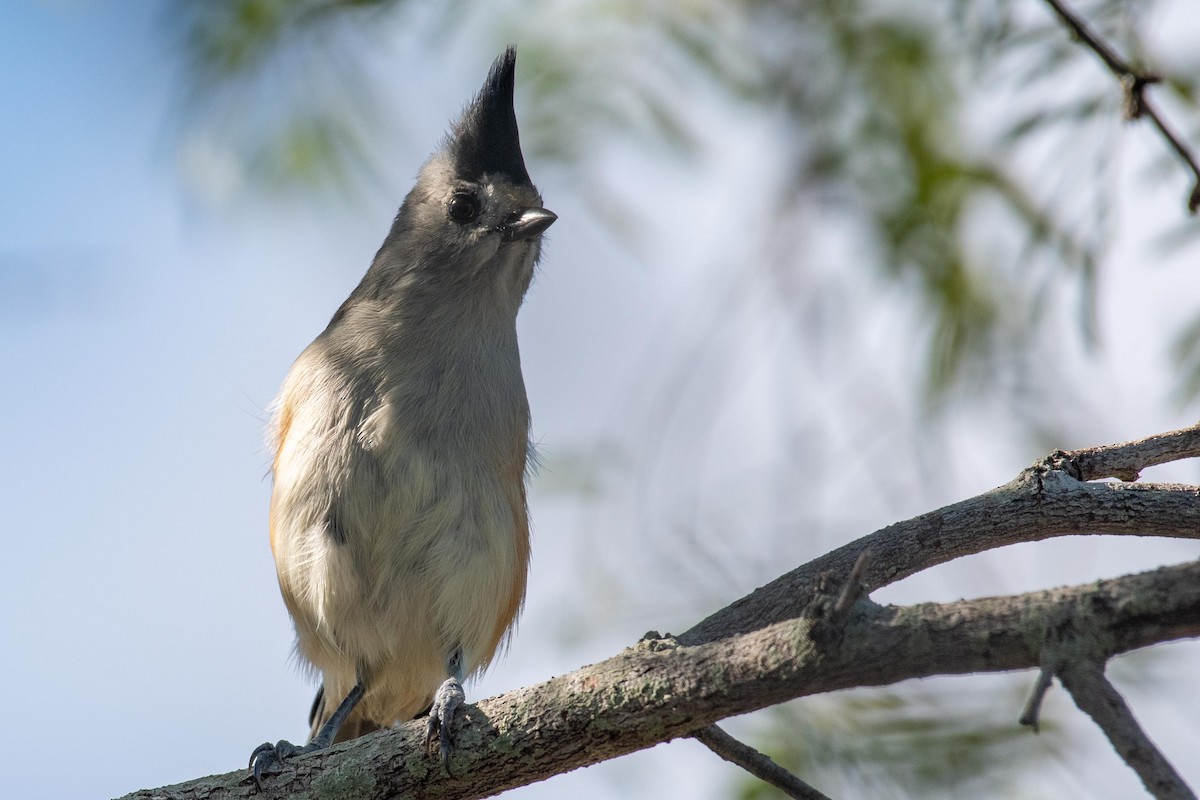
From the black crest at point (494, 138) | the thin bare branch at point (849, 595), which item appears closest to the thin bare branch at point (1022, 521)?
the thin bare branch at point (849, 595)

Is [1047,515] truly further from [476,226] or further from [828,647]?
[476,226]

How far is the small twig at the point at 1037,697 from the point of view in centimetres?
158

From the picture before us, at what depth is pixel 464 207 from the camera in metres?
4.21

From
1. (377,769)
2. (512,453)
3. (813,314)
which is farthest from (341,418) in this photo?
(813,314)

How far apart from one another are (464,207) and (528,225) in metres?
0.32

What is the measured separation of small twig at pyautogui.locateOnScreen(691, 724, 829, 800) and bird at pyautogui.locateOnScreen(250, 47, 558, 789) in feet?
3.28

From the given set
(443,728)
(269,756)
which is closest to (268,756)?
(269,756)

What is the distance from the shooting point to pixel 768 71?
400 centimetres

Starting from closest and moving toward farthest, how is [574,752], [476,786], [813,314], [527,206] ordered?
[574,752], [476,786], [813,314], [527,206]

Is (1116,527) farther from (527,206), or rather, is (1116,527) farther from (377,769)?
(527,206)

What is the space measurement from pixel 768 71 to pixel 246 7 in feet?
6.20

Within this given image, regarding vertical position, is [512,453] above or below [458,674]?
above

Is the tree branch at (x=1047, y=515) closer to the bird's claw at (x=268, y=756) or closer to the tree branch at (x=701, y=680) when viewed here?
the tree branch at (x=701, y=680)

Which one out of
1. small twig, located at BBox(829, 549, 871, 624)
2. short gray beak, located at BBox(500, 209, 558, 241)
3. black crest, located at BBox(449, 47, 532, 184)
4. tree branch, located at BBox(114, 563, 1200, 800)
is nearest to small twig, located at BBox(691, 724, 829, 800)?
Result: tree branch, located at BBox(114, 563, 1200, 800)
